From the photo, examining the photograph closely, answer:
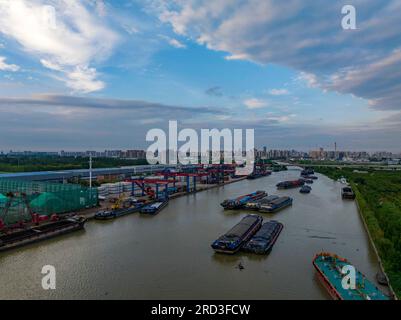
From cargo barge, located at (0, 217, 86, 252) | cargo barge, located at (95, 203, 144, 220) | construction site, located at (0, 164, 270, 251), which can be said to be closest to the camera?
cargo barge, located at (0, 217, 86, 252)

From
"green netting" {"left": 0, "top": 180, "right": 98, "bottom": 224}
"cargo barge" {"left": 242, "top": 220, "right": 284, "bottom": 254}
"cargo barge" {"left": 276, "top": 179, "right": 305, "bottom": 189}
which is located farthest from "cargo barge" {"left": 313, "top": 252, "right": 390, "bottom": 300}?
"cargo barge" {"left": 276, "top": 179, "right": 305, "bottom": 189}

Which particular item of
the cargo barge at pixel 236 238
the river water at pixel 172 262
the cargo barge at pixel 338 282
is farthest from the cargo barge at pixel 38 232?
the cargo barge at pixel 338 282

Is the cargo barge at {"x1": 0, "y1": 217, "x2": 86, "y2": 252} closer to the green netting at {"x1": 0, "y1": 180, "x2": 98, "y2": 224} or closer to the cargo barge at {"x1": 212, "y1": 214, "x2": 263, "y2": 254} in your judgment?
the green netting at {"x1": 0, "y1": 180, "x2": 98, "y2": 224}

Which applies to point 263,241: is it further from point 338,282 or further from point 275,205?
point 275,205

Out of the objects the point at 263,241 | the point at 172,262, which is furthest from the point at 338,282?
the point at 172,262

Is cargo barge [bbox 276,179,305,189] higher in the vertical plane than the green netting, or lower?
lower
